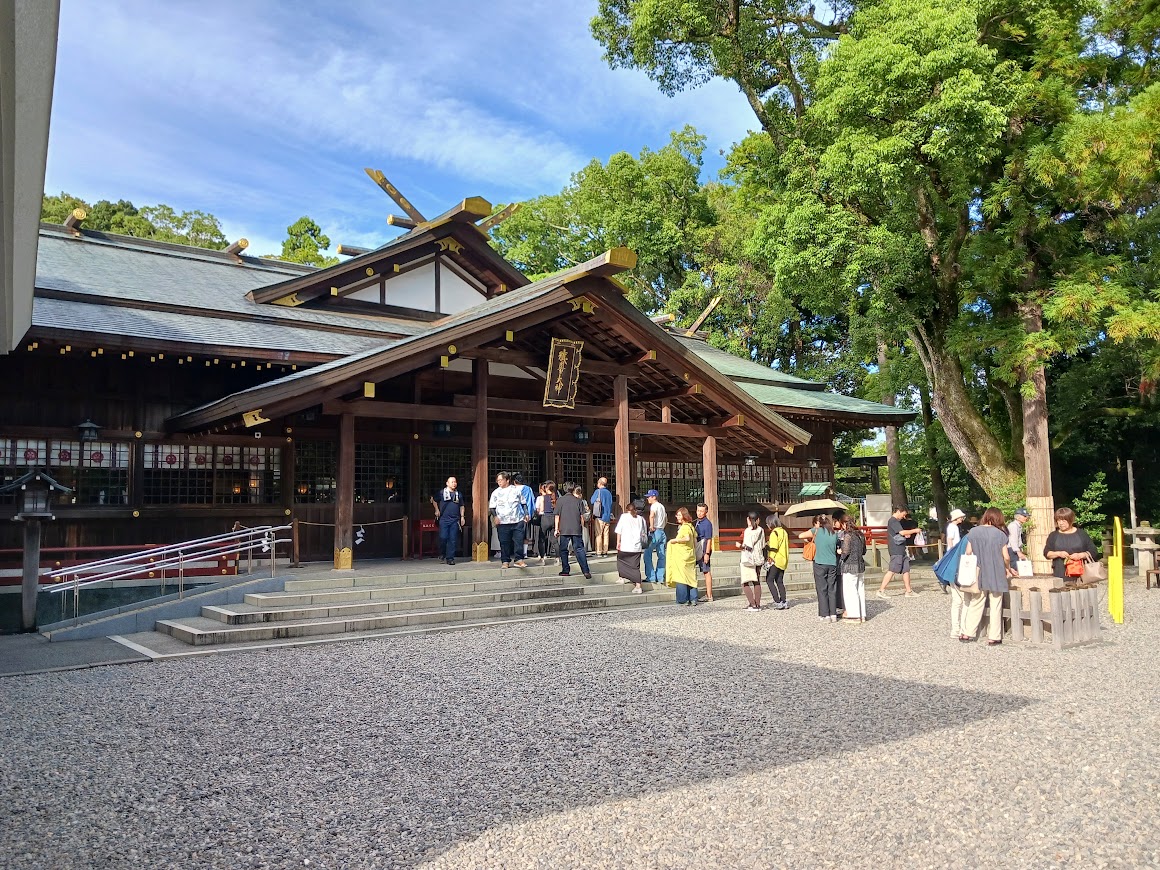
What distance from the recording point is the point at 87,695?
22.1 ft

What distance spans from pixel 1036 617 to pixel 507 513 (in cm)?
706

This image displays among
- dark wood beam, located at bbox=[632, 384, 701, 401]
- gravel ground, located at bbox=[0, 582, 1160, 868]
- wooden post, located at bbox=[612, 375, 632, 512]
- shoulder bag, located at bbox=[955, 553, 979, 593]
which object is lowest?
gravel ground, located at bbox=[0, 582, 1160, 868]

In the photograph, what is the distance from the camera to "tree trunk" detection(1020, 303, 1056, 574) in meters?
17.3

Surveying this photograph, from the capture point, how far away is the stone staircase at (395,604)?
925 centimetres

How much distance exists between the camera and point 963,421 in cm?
1941

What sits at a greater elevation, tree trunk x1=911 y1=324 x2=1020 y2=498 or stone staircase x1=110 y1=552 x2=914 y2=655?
tree trunk x1=911 y1=324 x2=1020 y2=498

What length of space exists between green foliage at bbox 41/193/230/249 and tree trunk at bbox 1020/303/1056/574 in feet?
94.1

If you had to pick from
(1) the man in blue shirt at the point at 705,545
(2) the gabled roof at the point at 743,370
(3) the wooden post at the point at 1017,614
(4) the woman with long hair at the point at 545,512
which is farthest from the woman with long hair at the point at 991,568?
(2) the gabled roof at the point at 743,370

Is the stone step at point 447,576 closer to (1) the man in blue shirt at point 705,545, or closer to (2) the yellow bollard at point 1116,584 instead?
(1) the man in blue shirt at point 705,545

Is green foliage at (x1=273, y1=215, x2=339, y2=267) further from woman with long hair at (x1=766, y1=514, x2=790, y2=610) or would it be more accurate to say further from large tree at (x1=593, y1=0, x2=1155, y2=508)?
woman with long hair at (x1=766, y1=514, x2=790, y2=610)

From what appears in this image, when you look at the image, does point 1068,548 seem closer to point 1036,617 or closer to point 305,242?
point 1036,617

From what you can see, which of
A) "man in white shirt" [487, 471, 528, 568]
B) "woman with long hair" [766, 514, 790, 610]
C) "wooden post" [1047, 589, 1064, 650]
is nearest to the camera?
"wooden post" [1047, 589, 1064, 650]

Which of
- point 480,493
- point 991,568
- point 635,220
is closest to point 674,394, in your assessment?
point 480,493

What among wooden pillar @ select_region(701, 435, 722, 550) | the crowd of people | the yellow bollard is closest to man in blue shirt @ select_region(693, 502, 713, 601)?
the crowd of people
